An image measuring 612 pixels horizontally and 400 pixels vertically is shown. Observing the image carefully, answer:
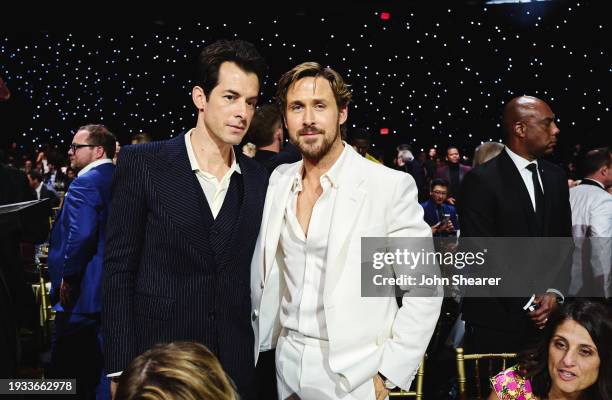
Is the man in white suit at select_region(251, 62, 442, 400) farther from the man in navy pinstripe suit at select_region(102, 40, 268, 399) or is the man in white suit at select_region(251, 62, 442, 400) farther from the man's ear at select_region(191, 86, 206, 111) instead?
the man's ear at select_region(191, 86, 206, 111)

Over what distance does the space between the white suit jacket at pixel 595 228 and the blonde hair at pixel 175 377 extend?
3.33m

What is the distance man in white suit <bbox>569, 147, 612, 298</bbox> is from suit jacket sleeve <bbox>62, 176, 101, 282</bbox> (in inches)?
117

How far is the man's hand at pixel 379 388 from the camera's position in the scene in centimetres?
194

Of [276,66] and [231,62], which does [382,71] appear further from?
[231,62]

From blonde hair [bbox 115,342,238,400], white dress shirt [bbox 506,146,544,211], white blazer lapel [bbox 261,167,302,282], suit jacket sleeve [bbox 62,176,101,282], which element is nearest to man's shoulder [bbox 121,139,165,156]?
white blazer lapel [bbox 261,167,302,282]

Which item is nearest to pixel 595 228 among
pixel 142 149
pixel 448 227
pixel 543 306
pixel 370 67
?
pixel 543 306

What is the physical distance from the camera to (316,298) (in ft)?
6.41

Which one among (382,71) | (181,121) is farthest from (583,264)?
(181,121)

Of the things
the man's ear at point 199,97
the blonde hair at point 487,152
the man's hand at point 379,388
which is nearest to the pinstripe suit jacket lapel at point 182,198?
the man's ear at point 199,97

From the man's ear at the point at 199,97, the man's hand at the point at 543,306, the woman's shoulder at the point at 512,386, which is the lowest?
the woman's shoulder at the point at 512,386

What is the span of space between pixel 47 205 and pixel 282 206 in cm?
73

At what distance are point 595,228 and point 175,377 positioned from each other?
3.45 m

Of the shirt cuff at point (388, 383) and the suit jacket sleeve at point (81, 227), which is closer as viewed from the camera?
the shirt cuff at point (388, 383)

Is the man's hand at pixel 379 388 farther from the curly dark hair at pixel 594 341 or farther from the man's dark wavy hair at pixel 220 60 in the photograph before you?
the man's dark wavy hair at pixel 220 60
